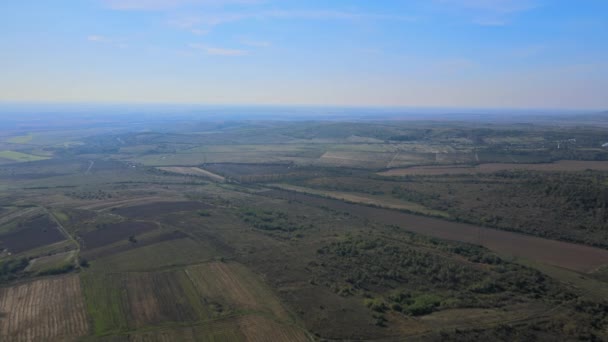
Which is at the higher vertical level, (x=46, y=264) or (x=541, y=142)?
(x=541, y=142)

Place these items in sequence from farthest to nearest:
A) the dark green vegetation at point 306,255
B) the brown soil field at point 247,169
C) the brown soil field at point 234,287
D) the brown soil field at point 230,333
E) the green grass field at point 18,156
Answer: the green grass field at point 18,156 < the brown soil field at point 247,169 < the brown soil field at point 234,287 < the dark green vegetation at point 306,255 < the brown soil field at point 230,333

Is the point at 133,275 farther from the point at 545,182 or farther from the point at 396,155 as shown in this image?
the point at 396,155

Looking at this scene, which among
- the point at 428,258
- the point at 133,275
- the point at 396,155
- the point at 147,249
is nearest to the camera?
the point at 133,275

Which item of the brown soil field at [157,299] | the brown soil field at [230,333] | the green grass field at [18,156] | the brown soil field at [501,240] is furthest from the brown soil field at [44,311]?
the green grass field at [18,156]

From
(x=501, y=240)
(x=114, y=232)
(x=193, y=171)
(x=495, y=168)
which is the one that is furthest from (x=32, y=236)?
(x=495, y=168)

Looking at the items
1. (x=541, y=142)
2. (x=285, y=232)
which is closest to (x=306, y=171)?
(x=285, y=232)

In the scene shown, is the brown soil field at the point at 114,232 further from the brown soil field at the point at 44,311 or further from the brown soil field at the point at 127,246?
the brown soil field at the point at 44,311

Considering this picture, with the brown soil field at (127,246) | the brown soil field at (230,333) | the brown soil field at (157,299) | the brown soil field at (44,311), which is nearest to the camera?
the brown soil field at (230,333)
